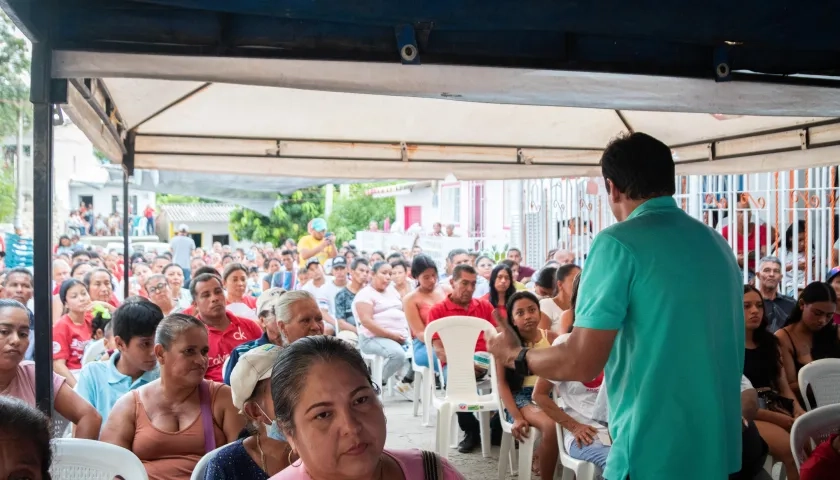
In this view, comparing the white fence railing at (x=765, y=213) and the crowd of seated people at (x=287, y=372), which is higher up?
the white fence railing at (x=765, y=213)

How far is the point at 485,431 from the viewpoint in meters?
5.93

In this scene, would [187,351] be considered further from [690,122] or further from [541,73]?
A: [690,122]

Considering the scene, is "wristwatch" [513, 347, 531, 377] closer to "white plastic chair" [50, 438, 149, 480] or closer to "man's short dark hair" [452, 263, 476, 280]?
"white plastic chair" [50, 438, 149, 480]

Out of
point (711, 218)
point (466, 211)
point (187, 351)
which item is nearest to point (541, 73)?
point (187, 351)

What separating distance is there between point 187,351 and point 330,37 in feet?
4.73

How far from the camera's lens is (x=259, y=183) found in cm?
859

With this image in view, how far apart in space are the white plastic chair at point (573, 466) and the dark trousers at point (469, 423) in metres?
1.66

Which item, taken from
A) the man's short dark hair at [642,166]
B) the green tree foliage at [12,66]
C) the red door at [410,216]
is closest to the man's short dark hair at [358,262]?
the man's short dark hair at [642,166]

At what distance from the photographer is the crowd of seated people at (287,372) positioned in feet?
5.54

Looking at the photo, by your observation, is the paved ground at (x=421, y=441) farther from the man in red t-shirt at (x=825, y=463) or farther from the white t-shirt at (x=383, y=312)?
the man in red t-shirt at (x=825, y=463)

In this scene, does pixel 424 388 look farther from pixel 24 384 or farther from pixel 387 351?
pixel 24 384

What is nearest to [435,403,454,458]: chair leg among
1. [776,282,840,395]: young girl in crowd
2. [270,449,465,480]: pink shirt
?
[776,282,840,395]: young girl in crowd

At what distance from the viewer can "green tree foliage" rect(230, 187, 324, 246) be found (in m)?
34.1

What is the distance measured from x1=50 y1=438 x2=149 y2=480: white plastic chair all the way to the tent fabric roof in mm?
46210
